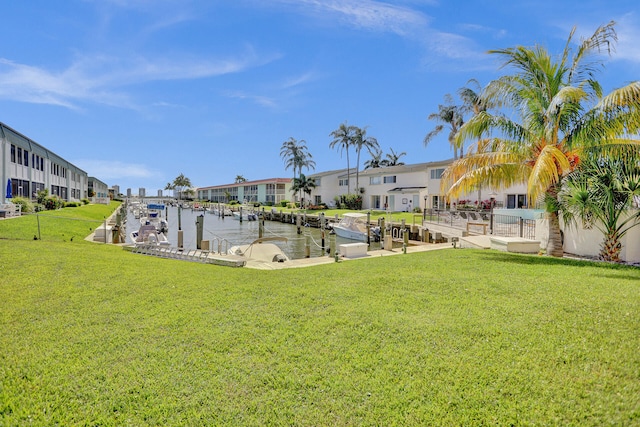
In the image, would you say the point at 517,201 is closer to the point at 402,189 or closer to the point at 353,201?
the point at 402,189

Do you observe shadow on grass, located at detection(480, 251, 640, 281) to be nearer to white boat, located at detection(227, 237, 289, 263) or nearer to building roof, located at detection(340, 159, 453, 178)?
white boat, located at detection(227, 237, 289, 263)

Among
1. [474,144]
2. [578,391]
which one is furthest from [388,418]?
[474,144]

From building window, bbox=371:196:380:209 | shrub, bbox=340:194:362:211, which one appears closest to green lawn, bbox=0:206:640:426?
building window, bbox=371:196:380:209

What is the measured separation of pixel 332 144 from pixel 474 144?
47.1m

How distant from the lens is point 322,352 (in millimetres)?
5109

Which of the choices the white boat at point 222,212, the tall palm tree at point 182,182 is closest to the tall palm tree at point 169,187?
the tall palm tree at point 182,182

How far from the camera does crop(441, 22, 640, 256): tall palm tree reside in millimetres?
12453

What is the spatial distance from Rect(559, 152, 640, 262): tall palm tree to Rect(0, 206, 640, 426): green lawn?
167 inches

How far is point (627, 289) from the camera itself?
8000 millimetres

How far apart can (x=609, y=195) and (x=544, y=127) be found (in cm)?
354

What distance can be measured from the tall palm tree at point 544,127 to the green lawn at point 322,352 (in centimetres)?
541

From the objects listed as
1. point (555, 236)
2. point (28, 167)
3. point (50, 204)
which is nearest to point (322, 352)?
point (555, 236)

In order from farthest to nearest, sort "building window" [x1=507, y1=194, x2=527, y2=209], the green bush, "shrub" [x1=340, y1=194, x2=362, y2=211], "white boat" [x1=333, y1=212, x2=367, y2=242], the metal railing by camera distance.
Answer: "shrub" [x1=340, y1=194, x2=362, y2=211]
"building window" [x1=507, y1=194, x2=527, y2=209]
the green bush
"white boat" [x1=333, y1=212, x2=367, y2=242]
the metal railing

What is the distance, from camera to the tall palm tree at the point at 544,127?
1245 centimetres
